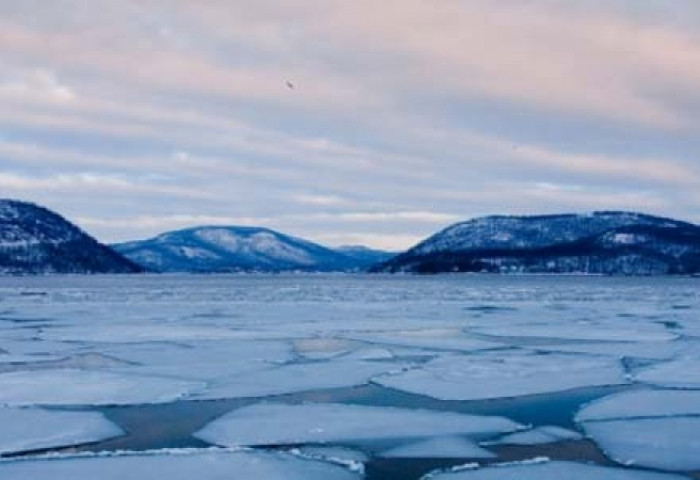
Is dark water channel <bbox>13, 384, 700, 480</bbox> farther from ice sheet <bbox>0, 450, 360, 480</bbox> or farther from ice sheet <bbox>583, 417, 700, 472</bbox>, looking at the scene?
ice sheet <bbox>0, 450, 360, 480</bbox>

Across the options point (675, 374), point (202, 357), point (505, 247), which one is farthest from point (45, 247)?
point (675, 374)

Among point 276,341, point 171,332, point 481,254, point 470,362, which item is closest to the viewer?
point 470,362

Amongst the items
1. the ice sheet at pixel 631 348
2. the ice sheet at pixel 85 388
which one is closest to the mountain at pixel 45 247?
the ice sheet at pixel 631 348

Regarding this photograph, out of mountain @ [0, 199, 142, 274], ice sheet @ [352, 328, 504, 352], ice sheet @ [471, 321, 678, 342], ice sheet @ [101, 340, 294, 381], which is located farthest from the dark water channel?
mountain @ [0, 199, 142, 274]

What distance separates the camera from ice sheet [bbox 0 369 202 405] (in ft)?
22.8

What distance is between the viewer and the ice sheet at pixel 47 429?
5.38 meters

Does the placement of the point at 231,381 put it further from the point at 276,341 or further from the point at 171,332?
the point at 171,332

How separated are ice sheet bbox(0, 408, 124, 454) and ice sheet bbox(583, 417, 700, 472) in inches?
129

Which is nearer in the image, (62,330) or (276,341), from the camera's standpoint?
(276,341)

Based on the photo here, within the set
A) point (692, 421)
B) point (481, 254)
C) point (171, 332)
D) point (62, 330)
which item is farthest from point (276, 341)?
point (481, 254)

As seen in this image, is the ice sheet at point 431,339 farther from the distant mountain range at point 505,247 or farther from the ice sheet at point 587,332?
the distant mountain range at point 505,247

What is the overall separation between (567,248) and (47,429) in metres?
123

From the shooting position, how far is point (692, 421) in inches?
243

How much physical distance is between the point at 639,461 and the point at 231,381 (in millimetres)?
4218
